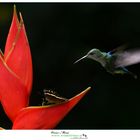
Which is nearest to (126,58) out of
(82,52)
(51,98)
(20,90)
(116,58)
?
(116,58)

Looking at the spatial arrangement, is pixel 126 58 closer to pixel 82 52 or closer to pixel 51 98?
pixel 82 52

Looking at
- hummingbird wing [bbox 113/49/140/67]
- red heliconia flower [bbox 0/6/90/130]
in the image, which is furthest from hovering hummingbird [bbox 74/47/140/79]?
red heliconia flower [bbox 0/6/90/130]

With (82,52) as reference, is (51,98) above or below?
below

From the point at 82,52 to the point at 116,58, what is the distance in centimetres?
14

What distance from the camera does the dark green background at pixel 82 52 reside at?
152cm

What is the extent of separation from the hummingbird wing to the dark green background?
4 centimetres

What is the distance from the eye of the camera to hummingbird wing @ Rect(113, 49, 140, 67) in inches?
58.2

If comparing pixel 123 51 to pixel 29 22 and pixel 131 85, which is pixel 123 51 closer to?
pixel 131 85

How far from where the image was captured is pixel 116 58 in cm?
148

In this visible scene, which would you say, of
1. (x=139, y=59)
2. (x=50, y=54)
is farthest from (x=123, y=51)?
(x=50, y=54)

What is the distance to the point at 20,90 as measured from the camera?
150 centimetres

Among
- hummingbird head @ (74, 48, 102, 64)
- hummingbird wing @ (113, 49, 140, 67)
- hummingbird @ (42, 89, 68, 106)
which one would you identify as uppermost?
hummingbird head @ (74, 48, 102, 64)

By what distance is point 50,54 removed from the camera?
60.9 inches

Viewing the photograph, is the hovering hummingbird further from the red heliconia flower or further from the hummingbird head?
the red heliconia flower
